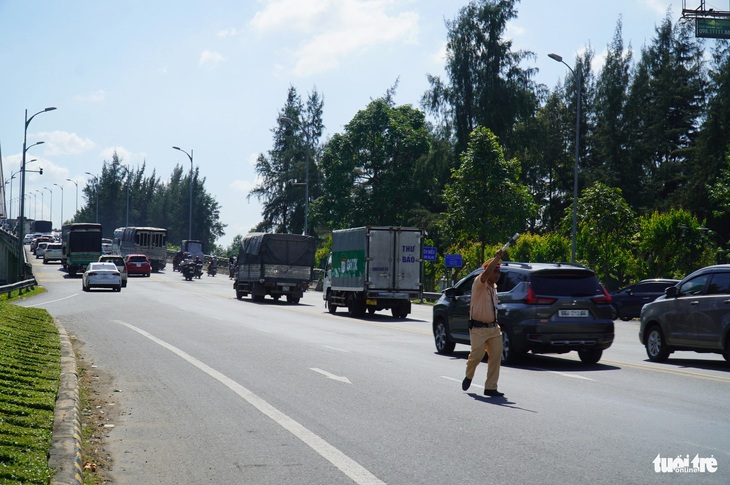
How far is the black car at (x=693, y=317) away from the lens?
1537cm

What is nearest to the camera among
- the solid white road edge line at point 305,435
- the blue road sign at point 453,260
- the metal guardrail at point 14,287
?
the solid white road edge line at point 305,435

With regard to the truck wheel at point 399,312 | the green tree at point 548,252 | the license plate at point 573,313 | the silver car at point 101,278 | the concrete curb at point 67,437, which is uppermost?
the green tree at point 548,252

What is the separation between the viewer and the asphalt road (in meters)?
7.23

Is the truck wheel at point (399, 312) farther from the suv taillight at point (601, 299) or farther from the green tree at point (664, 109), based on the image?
the green tree at point (664, 109)

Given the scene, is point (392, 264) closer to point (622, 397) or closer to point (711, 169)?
point (622, 397)

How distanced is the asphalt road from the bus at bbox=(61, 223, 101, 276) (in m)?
50.1

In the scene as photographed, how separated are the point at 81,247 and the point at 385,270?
41183 millimetres

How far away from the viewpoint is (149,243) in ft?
266

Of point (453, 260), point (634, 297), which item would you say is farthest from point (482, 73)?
point (634, 297)

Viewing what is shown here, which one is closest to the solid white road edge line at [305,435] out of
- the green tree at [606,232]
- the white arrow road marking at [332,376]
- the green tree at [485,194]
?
the white arrow road marking at [332,376]

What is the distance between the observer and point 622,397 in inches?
457

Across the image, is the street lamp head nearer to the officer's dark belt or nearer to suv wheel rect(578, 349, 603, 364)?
suv wheel rect(578, 349, 603, 364)

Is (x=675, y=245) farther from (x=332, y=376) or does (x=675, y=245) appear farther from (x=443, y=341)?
(x=332, y=376)

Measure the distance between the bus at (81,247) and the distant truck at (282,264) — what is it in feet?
95.1
